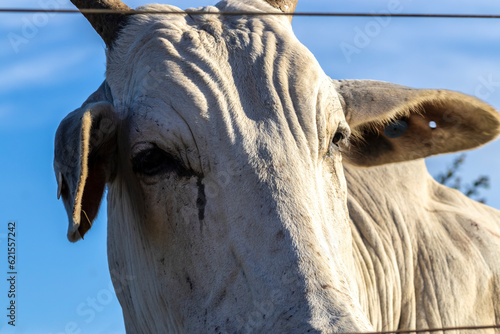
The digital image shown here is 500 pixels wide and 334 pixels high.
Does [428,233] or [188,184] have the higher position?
[188,184]

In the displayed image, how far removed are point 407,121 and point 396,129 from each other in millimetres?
87

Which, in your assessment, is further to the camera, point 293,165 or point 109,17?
point 109,17

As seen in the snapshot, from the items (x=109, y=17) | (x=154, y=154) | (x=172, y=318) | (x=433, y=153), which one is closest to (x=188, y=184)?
(x=154, y=154)

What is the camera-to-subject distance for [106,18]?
13.4 ft

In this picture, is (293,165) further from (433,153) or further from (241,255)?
(433,153)

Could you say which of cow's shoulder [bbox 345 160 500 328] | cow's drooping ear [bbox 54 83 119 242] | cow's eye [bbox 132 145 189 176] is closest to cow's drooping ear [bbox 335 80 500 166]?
cow's shoulder [bbox 345 160 500 328]

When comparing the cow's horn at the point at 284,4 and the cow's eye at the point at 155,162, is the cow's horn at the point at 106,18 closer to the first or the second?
the cow's horn at the point at 284,4

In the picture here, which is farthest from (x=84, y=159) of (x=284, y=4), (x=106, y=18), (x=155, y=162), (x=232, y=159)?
(x=284, y=4)

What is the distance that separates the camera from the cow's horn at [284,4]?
4.25 meters

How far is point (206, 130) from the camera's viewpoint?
3287mm

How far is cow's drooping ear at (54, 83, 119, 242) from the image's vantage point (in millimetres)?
3328

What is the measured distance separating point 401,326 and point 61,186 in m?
2.68

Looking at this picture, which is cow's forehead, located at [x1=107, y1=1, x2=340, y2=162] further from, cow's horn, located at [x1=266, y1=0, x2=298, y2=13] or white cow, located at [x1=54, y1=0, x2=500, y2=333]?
cow's horn, located at [x1=266, y1=0, x2=298, y2=13]

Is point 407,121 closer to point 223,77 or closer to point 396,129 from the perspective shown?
point 396,129
